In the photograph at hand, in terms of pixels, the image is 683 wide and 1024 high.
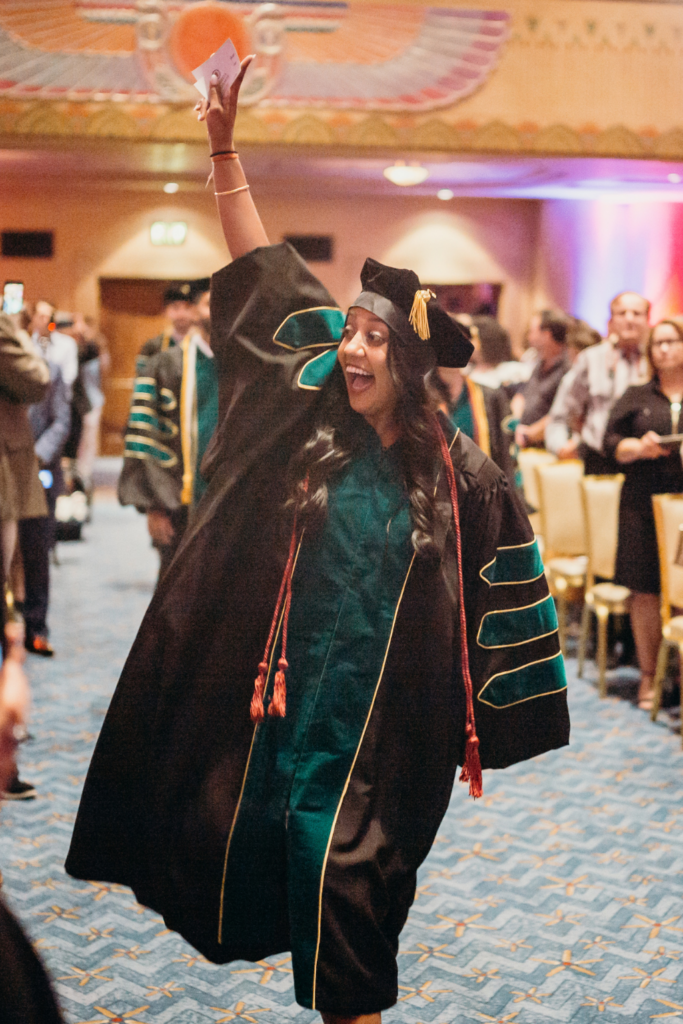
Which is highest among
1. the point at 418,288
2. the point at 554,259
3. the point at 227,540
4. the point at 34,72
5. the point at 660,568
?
the point at 34,72

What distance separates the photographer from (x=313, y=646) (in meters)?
1.92

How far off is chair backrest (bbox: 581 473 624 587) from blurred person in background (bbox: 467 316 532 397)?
1.81m

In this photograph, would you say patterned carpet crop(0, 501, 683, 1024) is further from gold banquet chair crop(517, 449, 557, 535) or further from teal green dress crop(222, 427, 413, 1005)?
gold banquet chair crop(517, 449, 557, 535)

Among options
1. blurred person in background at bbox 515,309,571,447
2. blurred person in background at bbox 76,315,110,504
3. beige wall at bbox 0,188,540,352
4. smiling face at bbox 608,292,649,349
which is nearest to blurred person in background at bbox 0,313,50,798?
smiling face at bbox 608,292,649,349

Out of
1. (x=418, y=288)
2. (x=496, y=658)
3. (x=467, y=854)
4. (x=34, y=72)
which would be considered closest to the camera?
(x=418, y=288)

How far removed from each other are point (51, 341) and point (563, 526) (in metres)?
2.77

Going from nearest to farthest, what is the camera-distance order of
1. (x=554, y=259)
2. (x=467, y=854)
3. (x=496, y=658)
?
(x=496, y=658) < (x=467, y=854) < (x=554, y=259)

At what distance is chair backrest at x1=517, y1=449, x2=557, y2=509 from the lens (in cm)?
560

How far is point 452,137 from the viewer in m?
8.62

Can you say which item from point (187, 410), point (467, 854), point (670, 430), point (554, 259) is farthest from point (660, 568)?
point (554, 259)

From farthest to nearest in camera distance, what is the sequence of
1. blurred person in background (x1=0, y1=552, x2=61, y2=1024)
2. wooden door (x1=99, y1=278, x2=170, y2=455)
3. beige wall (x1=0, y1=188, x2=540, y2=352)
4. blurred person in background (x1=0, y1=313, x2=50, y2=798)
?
wooden door (x1=99, y1=278, x2=170, y2=455), beige wall (x1=0, y1=188, x2=540, y2=352), blurred person in background (x1=0, y1=313, x2=50, y2=798), blurred person in background (x1=0, y1=552, x2=61, y2=1024)

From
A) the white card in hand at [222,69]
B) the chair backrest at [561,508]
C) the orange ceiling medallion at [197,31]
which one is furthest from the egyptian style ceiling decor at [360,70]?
the white card in hand at [222,69]

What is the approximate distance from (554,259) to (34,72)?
20.7 ft

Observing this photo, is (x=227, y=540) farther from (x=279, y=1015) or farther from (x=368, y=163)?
(x=368, y=163)
